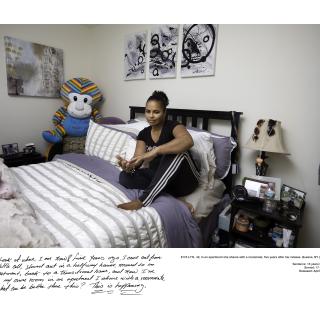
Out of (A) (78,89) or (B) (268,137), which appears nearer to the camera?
(B) (268,137)

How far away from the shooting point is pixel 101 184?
1260mm

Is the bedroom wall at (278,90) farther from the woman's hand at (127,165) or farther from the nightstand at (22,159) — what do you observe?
the nightstand at (22,159)

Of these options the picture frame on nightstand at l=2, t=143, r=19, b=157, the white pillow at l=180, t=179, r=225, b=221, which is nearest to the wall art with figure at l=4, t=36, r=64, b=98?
the picture frame on nightstand at l=2, t=143, r=19, b=157

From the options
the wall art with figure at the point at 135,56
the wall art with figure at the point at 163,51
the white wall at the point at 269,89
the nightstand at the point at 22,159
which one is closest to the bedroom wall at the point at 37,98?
the white wall at the point at 269,89

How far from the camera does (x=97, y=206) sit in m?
0.97

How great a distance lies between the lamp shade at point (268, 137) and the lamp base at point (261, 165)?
0.32ft

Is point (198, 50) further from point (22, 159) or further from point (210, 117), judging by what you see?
point (22, 159)

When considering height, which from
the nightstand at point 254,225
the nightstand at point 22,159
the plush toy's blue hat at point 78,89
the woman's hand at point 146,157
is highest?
the plush toy's blue hat at point 78,89

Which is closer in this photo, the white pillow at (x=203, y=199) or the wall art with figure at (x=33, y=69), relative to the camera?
the white pillow at (x=203, y=199)

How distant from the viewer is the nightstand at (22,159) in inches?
72.7

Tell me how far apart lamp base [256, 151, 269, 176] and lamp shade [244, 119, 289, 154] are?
10 centimetres

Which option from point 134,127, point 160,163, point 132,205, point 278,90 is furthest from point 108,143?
point 278,90

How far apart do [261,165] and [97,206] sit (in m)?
0.94
